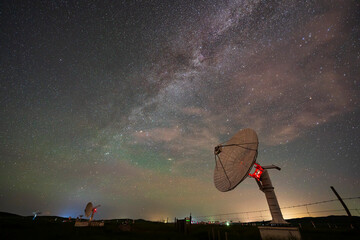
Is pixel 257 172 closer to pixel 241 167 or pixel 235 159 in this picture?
pixel 241 167

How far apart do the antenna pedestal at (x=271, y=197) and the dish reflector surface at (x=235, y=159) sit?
2.52 m

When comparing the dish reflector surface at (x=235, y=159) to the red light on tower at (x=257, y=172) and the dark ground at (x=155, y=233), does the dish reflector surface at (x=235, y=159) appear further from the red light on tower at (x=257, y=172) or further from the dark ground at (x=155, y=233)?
the dark ground at (x=155, y=233)

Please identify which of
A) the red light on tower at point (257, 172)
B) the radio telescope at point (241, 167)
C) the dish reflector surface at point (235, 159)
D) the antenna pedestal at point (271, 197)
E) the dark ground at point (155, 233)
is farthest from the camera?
the red light on tower at point (257, 172)

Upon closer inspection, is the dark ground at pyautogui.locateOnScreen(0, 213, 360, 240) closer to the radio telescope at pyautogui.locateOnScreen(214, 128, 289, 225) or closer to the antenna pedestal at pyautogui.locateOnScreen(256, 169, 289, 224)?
the antenna pedestal at pyautogui.locateOnScreen(256, 169, 289, 224)

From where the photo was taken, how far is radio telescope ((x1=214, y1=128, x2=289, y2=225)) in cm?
1582

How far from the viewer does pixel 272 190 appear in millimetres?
16531

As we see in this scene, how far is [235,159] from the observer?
64.5ft

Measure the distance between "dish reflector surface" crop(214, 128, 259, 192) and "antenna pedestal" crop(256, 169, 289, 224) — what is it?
2.52 metres

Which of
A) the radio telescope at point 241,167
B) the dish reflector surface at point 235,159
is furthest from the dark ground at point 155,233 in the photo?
the dish reflector surface at point 235,159

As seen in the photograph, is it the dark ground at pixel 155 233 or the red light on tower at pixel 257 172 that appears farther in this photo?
the red light on tower at pixel 257 172

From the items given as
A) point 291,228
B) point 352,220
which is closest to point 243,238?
point 291,228

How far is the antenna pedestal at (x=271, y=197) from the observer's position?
49.5ft

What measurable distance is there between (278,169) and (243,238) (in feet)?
25.9

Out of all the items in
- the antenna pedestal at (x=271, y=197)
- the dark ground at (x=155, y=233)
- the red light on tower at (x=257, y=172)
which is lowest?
the dark ground at (x=155, y=233)
